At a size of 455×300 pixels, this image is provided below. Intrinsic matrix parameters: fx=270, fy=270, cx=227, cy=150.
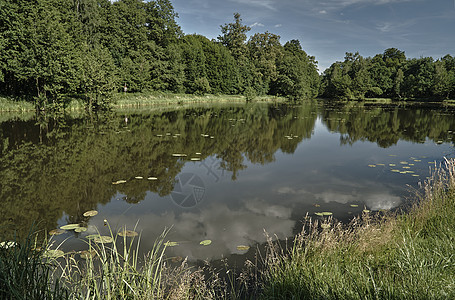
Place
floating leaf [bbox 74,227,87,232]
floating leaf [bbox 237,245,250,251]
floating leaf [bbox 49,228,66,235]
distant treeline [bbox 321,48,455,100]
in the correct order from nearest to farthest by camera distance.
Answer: floating leaf [bbox 237,245,250,251] < floating leaf [bbox 49,228,66,235] < floating leaf [bbox 74,227,87,232] < distant treeline [bbox 321,48,455,100]

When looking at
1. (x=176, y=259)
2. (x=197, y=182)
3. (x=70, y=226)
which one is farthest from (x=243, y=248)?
(x=197, y=182)

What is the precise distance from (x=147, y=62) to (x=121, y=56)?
4155mm

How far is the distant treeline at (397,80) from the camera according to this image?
5639 cm

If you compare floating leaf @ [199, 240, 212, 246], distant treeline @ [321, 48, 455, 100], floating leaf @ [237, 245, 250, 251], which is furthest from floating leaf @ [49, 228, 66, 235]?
distant treeline @ [321, 48, 455, 100]

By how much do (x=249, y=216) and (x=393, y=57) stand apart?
98.3 m

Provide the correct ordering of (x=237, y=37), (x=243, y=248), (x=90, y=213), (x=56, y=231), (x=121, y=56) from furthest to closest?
(x=237, y=37) < (x=121, y=56) < (x=90, y=213) < (x=56, y=231) < (x=243, y=248)

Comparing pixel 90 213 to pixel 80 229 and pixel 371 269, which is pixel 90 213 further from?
pixel 371 269

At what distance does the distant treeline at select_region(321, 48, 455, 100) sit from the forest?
226mm

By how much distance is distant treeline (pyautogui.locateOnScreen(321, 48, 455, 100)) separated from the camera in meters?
56.4

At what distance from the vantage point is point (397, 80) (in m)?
64.3

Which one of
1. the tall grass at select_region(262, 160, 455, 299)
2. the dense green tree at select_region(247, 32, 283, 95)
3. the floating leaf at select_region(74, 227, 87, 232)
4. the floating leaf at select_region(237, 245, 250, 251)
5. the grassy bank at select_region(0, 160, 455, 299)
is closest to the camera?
the grassy bank at select_region(0, 160, 455, 299)

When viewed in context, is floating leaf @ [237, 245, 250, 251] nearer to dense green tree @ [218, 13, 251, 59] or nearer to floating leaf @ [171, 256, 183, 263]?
floating leaf @ [171, 256, 183, 263]

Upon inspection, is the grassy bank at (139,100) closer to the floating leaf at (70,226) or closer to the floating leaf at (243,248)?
the floating leaf at (70,226)

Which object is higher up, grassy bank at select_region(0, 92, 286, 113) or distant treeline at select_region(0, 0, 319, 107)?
distant treeline at select_region(0, 0, 319, 107)
